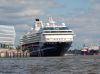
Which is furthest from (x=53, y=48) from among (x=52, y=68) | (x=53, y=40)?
(x=52, y=68)

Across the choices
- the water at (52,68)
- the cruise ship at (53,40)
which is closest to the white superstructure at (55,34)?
the cruise ship at (53,40)

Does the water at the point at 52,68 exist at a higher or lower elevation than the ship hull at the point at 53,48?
higher

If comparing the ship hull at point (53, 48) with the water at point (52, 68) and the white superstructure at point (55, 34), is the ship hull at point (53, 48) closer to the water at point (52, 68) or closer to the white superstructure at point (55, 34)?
the white superstructure at point (55, 34)

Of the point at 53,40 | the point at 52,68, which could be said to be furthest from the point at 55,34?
the point at 52,68

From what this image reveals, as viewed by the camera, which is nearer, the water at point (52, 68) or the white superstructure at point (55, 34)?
the water at point (52, 68)

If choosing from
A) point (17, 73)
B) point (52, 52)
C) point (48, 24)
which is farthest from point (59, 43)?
point (17, 73)

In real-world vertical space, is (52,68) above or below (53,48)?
above

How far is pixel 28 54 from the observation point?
196 m

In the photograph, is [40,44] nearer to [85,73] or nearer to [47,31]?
[47,31]

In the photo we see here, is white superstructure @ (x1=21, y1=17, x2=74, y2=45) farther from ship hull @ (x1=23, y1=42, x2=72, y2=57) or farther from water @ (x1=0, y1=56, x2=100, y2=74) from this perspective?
water @ (x1=0, y1=56, x2=100, y2=74)

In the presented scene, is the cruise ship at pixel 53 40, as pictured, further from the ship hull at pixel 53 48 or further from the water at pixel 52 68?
the water at pixel 52 68

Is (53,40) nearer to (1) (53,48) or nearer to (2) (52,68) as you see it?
(1) (53,48)

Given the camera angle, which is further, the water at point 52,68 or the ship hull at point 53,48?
the ship hull at point 53,48

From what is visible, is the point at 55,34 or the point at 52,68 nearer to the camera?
the point at 52,68
